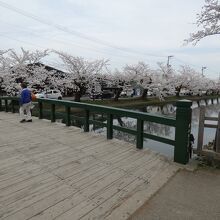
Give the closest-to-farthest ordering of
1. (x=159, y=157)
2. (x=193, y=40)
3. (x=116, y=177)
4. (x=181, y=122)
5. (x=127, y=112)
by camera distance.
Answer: (x=116, y=177) → (x=181, y=122) → (x=159, y=157) → (x=127, y=112) → (x=193, y=40)

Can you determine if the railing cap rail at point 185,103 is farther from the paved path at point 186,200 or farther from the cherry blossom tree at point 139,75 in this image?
the cherry blossom tree at point 139,75

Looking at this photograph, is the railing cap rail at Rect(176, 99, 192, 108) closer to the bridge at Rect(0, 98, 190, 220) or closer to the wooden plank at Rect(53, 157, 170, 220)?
the bridge at Rect(0, 98, 190, 220)

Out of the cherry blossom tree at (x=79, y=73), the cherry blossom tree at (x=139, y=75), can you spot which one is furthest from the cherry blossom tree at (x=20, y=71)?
the cherry blossom tree at (x=139, y=75)

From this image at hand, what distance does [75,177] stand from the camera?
430cm

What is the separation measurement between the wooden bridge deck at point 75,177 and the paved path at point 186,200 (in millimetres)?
152

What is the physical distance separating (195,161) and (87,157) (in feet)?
7.18

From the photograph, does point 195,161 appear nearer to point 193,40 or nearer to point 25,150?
point 25,150

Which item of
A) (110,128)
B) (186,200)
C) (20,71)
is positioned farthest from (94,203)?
(20,71)

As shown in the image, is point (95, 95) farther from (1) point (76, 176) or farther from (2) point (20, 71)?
(1) point (76, 176)

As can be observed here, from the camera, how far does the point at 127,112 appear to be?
6488mm

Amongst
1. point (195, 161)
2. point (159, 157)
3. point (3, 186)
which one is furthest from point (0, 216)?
point (195, 161)

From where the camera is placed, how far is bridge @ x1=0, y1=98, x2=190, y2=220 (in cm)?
330

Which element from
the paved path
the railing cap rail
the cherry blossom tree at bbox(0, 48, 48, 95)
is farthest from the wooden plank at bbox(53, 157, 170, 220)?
the cherry blossom tree at bbox(0, 48, 48, 95)

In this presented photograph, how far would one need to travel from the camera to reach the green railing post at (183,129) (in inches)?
200
